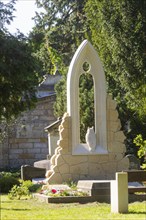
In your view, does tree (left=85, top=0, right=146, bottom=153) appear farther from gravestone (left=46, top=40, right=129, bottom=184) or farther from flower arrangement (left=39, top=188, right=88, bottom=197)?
flower arrangement (left=39, top=188, right=88, bottom=197)

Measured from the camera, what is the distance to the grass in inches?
564

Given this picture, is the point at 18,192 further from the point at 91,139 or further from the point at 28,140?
the point at 28,140

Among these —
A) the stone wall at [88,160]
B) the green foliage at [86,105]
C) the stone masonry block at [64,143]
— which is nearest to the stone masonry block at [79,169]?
the stone wall at [88,160]

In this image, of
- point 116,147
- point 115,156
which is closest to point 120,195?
point 115,156

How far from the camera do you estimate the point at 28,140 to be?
35188 millimetres

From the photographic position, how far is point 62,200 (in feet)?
59.8

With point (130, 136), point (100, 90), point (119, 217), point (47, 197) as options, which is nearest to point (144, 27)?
point (100, 90)

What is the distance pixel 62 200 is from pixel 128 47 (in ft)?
32.4

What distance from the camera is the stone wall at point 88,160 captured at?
21.8m

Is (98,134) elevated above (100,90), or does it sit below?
below

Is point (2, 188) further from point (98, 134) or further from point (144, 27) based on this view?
point (144, 27)

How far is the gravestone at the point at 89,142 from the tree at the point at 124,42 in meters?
3.52

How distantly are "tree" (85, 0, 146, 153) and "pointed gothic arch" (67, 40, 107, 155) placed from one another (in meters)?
3.48

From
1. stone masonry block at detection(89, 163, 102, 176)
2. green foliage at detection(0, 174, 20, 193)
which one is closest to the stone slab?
stone masonry block at detection(89, 163, 102, 176)
